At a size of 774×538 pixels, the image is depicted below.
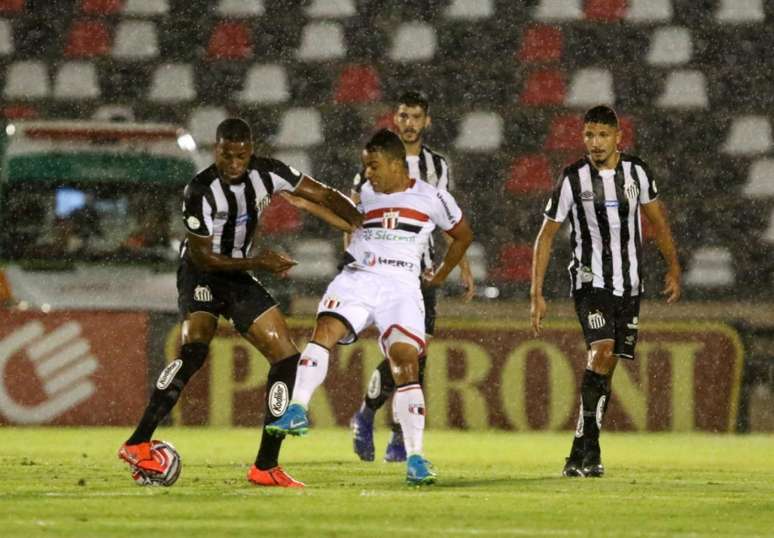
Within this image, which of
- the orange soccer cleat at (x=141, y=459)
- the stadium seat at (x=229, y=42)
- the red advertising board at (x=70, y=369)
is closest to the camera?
the orange soccer cleat at (x=141, y=459)

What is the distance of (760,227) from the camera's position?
14.7m

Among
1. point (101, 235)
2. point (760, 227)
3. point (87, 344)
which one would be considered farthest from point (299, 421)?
point (760, 227)

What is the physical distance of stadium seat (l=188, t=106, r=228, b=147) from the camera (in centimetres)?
1554

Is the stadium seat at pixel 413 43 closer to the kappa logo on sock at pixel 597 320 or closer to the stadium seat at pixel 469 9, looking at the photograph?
the stadium seat at pixel 469 9

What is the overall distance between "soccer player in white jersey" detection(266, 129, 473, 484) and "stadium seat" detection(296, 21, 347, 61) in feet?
30.1

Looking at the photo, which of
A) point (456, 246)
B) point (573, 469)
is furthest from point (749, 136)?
point (456, 246)

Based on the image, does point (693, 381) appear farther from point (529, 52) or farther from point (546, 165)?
point (529, 52)

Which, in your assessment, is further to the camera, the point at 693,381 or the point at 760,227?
the point at 760,227

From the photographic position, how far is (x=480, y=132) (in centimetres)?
1550

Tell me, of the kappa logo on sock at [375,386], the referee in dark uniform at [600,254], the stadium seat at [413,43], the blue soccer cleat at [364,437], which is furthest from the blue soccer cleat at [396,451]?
the stadium seat at [413,43]

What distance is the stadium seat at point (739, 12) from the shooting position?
15.7 meters

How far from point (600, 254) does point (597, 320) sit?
282 millimetres

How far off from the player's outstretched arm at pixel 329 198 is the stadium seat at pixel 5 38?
32.8 feet

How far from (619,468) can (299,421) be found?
7.69 ft
